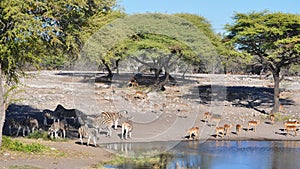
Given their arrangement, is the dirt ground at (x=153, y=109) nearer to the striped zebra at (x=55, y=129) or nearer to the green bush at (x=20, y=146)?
the striped zebra at (x=55, y=129)

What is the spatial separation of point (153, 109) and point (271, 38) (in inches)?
306

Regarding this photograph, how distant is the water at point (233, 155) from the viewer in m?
15.5

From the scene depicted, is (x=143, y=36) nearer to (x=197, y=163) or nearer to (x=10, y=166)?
(x=197, y=163)

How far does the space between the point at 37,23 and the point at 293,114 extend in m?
19.4

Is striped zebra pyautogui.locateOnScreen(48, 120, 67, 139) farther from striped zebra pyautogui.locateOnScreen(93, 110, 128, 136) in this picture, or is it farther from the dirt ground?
striped zebra pyautogui.locateOnScreen(93, 110, 128, 136)

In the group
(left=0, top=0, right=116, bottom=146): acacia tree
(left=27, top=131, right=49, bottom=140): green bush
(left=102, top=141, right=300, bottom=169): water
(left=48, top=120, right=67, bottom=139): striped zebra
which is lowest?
(left=102, top=141, right=300, bottom=169): water

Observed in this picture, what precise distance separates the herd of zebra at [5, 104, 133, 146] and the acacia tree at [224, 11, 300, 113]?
10153 mm

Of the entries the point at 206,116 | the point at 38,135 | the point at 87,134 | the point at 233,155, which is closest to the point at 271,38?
the point at 206,116

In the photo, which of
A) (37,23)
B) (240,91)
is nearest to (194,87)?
(240,91)

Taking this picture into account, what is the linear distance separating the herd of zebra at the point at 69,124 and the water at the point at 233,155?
1.49m

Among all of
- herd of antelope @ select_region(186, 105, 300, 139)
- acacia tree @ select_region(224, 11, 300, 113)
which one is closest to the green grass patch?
herd of antelope @ select_region(186, 105, 300, 139)

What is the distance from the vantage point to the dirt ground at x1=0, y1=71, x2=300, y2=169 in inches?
614

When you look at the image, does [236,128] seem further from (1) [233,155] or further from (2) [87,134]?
(2) [87,134]

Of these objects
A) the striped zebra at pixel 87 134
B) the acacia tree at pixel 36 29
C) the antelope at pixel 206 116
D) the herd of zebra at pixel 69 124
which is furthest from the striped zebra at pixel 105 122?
the antelope at pixel 206 116
